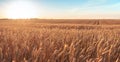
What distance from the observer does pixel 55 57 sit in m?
2.41

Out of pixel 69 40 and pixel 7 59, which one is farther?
pixel 69 40

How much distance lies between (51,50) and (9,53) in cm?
56

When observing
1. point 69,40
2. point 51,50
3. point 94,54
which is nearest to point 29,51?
point 51,50

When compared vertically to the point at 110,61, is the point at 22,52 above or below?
above

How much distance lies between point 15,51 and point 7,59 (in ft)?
0.51

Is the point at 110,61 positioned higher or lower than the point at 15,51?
lower

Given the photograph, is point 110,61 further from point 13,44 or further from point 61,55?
point 13,44

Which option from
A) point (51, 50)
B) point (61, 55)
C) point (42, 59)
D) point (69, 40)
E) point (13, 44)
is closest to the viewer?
point (42, 59)

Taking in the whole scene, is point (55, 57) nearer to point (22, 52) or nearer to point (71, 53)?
point (71, 53)

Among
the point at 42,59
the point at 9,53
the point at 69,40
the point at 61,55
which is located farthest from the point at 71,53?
the point at 69,40

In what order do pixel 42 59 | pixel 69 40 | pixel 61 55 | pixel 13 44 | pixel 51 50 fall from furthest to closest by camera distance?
pixel 69 40, pixel 13 44, pixel 51 50, pixel 61 55, pixel 42 59

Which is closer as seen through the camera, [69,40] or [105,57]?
[105,57]

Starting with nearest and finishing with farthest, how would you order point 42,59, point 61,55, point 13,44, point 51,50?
point 42,59
point 61,55
point 51,50
point 13,44

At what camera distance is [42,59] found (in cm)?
227
